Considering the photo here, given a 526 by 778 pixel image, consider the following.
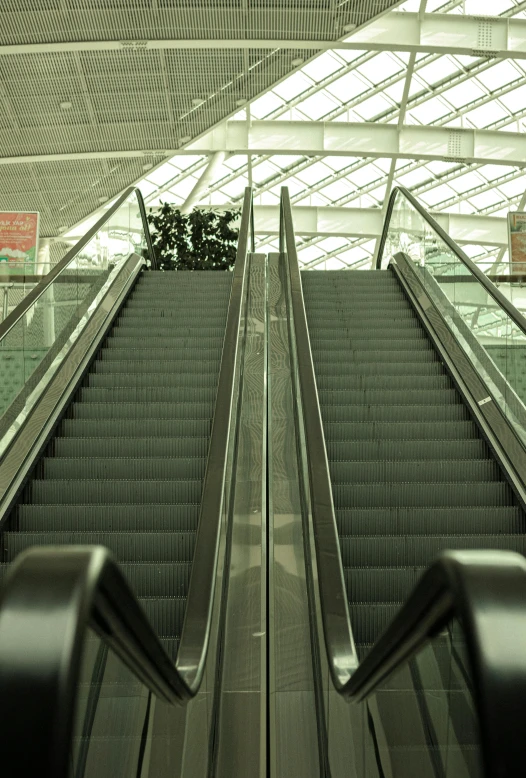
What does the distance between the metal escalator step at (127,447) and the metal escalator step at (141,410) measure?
0.57 meters

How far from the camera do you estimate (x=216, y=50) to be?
15.5m

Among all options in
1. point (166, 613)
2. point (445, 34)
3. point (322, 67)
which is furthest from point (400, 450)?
point (322, 67)

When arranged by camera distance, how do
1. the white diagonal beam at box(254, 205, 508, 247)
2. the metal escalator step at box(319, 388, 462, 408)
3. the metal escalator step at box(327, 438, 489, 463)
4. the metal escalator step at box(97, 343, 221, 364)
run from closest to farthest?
the metal escalator step at box(327, 438, 489, 463) < the metal escalator step at box(319, 388, 462, 408) < the metal escalator step at box(97, 343, 221, 364) < the white diagonal beam at box(254, 205, 508, 247)

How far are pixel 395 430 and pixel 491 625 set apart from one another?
480 cm

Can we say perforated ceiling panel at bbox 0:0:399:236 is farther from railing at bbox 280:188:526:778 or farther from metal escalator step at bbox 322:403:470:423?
railing at bbox 280:188:526:778

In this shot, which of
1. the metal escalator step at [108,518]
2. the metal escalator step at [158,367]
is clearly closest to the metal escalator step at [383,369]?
the metal escalator step at [158,367]

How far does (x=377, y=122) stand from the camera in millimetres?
22625

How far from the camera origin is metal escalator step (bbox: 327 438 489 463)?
5945 millimetres

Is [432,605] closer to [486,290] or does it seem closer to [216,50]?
[486,290]

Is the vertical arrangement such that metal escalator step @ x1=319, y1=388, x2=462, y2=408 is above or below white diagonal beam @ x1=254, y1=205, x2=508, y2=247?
below

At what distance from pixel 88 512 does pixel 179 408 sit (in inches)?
63.7

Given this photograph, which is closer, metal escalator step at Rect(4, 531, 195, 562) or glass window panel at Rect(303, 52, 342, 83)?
metal escalator step at Rect(4, 531, 195, 562)

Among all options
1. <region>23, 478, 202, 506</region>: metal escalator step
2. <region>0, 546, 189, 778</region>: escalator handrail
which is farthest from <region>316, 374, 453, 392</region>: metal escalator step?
<region>0, 546, 189, 778</region>: escalator handrail

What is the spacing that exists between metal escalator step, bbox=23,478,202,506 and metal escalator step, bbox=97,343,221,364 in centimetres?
234
